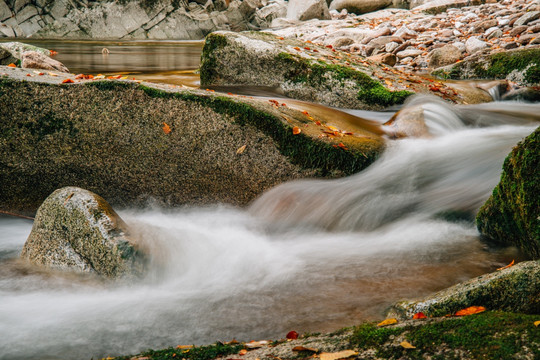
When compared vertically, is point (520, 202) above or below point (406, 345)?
above

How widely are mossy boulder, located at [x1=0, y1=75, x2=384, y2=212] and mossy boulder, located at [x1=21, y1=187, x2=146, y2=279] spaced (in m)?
1.30

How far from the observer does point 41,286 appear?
3.64m

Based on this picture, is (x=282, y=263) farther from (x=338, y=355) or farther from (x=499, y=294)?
(x=338, y=355)

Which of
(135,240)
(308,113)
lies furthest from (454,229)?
(135,240)

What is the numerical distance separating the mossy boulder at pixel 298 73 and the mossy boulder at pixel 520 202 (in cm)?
396

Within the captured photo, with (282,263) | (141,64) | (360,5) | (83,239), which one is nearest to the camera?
(83,239)

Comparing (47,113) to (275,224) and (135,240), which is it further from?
(275,224)

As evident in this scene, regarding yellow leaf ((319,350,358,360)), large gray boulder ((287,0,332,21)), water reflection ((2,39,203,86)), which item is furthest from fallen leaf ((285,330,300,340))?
large gray boulder ((287,0,332,21))

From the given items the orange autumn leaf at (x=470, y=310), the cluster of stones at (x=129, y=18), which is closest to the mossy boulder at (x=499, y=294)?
the orange autumn leaf at (x=470, y=310)

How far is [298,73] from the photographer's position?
7715mm

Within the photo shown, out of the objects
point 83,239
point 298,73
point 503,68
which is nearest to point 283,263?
point 83,239

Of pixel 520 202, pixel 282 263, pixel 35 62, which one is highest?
pixel 35 62

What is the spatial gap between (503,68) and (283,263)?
9434 mm

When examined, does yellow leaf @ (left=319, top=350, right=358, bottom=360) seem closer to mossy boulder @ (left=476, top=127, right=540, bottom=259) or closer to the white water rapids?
the white water rapids
